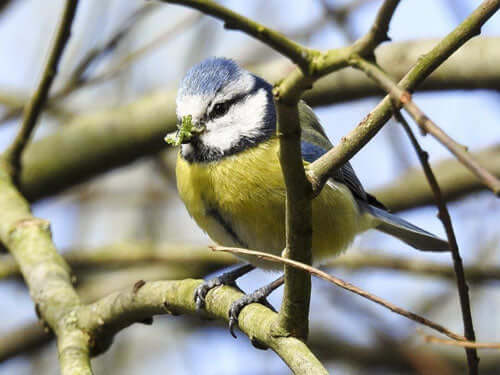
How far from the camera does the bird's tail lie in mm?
2768

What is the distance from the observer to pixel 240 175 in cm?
226

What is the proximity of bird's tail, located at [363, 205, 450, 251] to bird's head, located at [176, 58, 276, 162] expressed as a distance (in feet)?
2.16

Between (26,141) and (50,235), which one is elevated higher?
(26,141)

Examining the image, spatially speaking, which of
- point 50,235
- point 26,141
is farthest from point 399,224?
point 26,141

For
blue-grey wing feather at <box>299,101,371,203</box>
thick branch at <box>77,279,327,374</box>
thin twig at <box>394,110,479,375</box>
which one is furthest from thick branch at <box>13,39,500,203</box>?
thin twig at <box>394,110,479,375</box>

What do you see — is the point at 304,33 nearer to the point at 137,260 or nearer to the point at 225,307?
the point at 137,260

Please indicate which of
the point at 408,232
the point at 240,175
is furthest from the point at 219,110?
the point at 408,232

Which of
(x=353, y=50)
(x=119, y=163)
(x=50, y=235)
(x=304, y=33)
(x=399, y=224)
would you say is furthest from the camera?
(x=304, y=33)

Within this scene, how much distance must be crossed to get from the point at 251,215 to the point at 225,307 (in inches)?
13.6

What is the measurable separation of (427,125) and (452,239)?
0.33 m

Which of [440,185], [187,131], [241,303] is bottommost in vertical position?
[241,303]

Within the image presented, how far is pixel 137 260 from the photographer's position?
3564 mm

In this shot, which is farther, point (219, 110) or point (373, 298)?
point (219, 110)

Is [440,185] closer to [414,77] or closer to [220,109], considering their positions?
[220,109]
